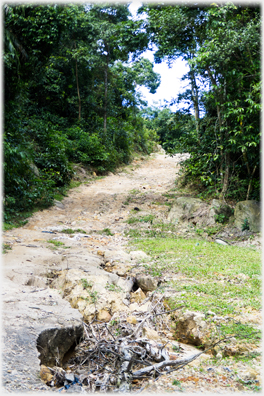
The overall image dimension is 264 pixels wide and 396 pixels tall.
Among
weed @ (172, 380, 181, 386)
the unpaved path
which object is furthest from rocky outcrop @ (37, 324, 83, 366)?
weed @ (172, 380, 181, 386)

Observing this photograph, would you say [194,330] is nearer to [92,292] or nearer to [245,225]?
[92,292]

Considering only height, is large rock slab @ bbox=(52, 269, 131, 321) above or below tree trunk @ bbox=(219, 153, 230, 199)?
below

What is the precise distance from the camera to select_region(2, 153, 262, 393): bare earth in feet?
8.01

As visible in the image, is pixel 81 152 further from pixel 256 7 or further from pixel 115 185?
pixel 256 7

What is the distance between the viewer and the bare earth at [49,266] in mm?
2441

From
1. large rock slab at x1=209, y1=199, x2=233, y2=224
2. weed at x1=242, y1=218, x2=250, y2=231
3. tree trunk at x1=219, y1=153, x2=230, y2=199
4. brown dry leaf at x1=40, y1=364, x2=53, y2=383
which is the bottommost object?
brown dry leaf at x1=40, y1=364, x2=53, y2=383

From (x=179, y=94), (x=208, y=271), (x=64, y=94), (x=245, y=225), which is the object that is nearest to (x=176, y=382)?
(x=208, y=271)

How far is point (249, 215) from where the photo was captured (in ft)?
26.6

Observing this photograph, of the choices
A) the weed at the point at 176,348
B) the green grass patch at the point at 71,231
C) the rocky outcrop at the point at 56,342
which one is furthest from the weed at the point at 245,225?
the rocky outcrop at the point at 56,342

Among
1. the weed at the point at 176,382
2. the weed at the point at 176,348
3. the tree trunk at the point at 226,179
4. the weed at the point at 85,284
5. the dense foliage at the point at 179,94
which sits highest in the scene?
the dense foliage at the point at 179,94

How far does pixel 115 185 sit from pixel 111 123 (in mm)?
7338

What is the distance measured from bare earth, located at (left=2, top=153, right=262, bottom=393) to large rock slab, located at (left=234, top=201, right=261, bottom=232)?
2.47 metres

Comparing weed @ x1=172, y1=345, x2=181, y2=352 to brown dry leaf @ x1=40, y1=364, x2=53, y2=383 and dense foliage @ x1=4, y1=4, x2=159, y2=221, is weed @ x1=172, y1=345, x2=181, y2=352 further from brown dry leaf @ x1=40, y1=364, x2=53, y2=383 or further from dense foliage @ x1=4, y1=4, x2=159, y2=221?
dense foliage @ x1=4, y1=4, x2=159, y2=221

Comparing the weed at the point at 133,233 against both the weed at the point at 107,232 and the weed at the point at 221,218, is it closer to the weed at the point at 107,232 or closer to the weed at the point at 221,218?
the weed at the point at 107,232
